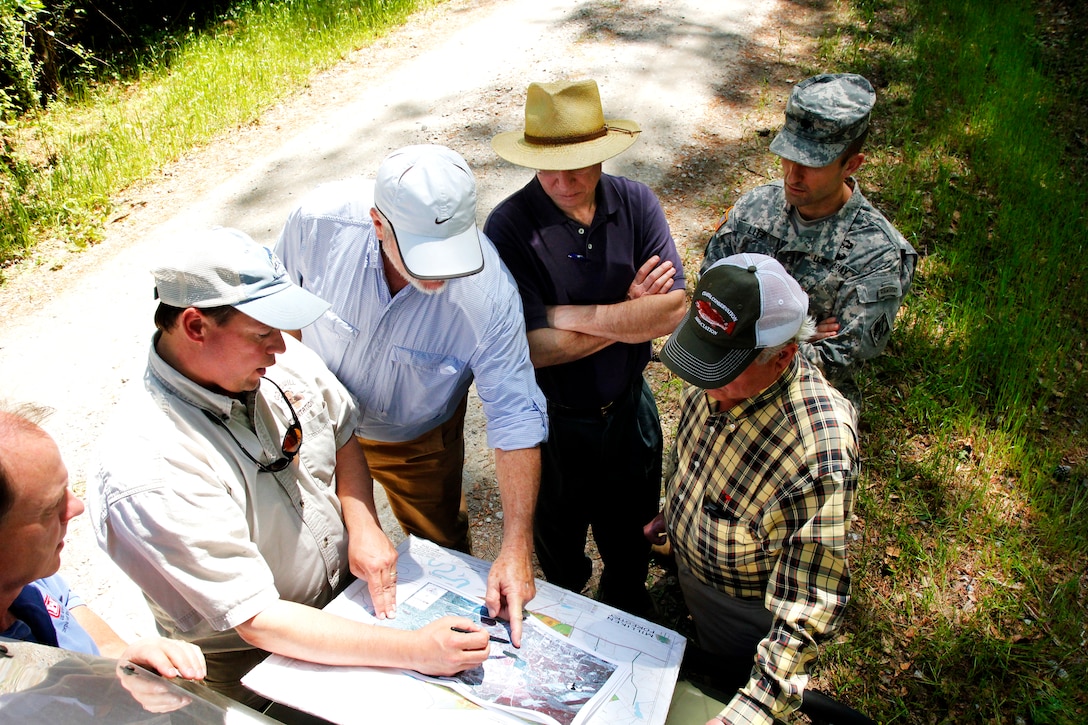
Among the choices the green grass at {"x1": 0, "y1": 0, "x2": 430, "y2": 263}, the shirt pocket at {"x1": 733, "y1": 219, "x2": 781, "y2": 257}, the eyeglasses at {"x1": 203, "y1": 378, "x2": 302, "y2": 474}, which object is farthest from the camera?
the green grass at {"x1": 0, "y1": 0, "x2": 430, "y2": 263}

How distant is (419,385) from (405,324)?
0.23 meters

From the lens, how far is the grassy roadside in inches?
114

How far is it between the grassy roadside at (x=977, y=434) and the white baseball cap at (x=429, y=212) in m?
2.18

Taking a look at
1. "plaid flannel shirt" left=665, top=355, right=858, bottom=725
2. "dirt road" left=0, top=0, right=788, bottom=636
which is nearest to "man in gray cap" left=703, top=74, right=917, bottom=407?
"plaid flannel shirt" left=665, top=355, right=858, bottom=725

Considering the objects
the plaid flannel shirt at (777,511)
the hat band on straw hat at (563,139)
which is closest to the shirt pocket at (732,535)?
the plaid flannel shirt at (777,511)

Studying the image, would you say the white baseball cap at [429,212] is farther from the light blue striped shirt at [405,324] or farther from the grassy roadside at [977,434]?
the grassy roadside at [977,434]

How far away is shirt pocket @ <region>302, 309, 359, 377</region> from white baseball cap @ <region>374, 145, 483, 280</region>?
0.41m

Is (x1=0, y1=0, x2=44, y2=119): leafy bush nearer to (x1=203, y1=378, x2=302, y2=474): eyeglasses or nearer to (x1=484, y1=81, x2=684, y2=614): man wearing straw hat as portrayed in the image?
(x1=484, y1=81, x2=684, y2=614): man wearing straw hat

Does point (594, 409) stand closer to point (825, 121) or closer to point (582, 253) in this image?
point (582, 253)

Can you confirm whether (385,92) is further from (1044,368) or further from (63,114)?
(1044,368)

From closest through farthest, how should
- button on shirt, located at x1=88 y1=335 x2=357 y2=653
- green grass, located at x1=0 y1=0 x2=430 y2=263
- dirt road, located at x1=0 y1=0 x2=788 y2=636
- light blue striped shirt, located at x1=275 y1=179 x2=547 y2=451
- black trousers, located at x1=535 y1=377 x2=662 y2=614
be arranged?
button on shirt, located at x1=88 y1=335 x2=357 y2=653 < light blue striped shirt, located at x1=275 y1=179 x2=547 y2=451 < black trousers, located at x1=535 y1=377 x2=662 y2=614 < dirt road, located at x1=0 y1=0 x2=788 y2=636 < green grass, located at x1=0 y1=0 x2=430 y2=263

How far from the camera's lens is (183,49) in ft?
26.7

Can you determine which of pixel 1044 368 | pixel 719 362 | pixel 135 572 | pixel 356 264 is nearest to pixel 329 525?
pixel 135 572

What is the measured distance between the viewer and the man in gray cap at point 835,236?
2471 mm
